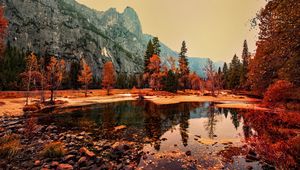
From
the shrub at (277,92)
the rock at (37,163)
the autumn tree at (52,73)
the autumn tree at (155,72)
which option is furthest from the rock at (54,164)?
the autumn tree at (155,72)

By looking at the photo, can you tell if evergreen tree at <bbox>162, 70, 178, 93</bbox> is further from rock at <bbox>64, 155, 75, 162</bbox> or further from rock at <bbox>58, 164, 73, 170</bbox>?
rock at <bbox>58, 164, 73, 170</bbox>

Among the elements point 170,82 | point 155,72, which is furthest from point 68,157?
point 170,82

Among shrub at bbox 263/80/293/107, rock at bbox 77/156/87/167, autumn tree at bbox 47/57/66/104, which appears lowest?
rock at bbox 77/156/87/167

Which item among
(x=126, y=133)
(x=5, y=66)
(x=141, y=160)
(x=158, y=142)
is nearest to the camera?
(x=141, y=160)

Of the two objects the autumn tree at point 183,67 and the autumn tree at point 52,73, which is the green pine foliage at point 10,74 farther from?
the autumn tree at point 183,67

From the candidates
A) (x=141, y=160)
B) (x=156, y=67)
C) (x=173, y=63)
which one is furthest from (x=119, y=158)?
(x=173, y=63)

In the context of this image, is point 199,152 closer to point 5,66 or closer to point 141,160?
point 141,160

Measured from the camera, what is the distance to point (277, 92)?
97.5 ft

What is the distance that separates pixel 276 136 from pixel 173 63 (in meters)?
68.1

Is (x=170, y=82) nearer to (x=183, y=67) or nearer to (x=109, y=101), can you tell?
(x=183, y=67)

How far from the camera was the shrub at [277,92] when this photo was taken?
2783cm

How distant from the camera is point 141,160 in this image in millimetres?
12383

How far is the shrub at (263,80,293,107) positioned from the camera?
27834 millimetres

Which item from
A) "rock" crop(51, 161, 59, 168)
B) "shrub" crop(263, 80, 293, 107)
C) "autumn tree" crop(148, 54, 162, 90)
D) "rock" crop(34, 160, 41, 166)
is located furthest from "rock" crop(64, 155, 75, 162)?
"autumn tree" crop(148, 54, 162, 90)
